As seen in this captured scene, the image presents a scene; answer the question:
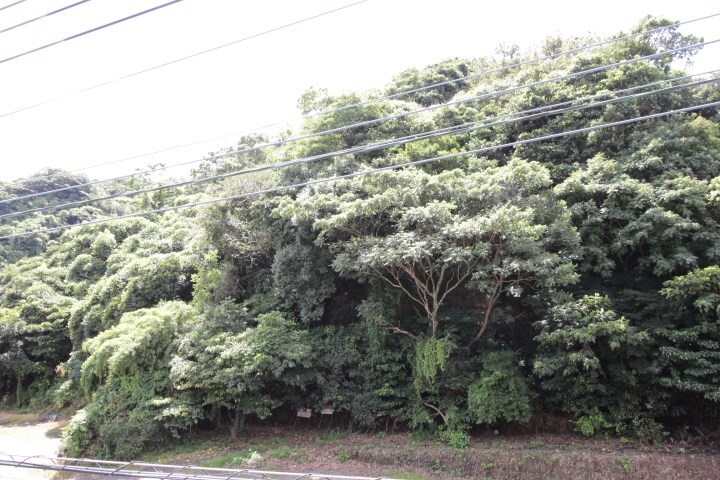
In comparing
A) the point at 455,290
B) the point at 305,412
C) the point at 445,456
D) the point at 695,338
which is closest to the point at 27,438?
the point at 305,412

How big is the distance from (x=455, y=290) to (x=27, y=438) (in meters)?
14.5

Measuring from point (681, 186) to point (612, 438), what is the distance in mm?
5673

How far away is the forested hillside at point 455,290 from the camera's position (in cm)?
955

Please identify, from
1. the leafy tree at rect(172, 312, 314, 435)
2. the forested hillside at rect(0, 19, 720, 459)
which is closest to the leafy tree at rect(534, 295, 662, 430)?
the forested hillside at rect(0, 19, 720, 459)

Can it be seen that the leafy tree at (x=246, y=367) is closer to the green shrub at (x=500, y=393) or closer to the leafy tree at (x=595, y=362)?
the green shrub at (x=500, y=393)

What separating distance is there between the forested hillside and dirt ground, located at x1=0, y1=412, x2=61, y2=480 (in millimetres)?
1082

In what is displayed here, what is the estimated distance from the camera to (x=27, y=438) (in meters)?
14.8

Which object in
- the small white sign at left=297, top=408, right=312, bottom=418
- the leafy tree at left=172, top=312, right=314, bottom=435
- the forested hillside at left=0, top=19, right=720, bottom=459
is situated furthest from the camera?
the small white sign at left=297, top=408, right=312, bottom=418

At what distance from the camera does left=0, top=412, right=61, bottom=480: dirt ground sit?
11789 mm

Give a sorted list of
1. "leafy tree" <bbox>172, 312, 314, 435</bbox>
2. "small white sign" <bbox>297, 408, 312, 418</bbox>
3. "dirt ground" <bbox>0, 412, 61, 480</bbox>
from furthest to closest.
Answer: "small white sign" <bbox>297, 408, 312, 418</bbox> → "dirt ground" <bbox>0, 412, 61, 480</bbox> → "leafy tree" <bbox>172, 312, 314, 435</bbox>

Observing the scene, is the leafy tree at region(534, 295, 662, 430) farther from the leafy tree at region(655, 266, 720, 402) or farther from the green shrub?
the green shrub

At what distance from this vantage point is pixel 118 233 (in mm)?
23828

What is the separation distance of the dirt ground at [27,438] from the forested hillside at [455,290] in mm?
1082

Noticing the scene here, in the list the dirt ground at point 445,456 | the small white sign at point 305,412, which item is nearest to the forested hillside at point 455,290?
the small white sign at point 305,412
